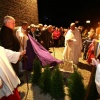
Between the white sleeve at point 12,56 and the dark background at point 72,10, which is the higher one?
the dark background at point 72,10

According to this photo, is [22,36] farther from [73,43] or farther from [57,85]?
[57,85]

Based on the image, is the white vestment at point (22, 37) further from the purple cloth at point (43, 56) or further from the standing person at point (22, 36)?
the purple cloth at point (43, 56)

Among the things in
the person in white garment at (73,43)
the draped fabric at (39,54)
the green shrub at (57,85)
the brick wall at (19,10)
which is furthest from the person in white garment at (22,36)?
the green shrub at (57,85)

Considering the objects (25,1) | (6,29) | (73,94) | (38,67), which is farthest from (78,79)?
(25,1)

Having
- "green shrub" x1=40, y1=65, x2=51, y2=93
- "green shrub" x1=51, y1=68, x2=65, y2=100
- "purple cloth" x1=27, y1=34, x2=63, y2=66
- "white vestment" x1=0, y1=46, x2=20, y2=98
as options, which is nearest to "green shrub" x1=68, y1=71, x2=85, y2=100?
"green shrub" x1=51, y1=68, x2=65, y2=100

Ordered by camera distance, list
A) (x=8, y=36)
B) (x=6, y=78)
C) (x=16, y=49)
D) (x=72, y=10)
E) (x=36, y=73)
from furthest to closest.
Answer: (x=72, y=10) < (x=36, y=73) < (x=16, y=49) < (x=8, y=36) < (x=6, y=78)

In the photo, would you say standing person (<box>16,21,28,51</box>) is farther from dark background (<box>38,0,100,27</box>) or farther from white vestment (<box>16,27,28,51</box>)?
dark background (<box>38,0,100,27</box>)

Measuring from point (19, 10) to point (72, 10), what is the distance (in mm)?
23813

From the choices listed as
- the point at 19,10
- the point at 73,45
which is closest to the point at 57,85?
the point at 73,45

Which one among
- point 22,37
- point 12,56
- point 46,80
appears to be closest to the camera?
point 12,56

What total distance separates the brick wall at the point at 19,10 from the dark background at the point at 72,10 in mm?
19536

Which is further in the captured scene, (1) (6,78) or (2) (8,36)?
(2) (8,36)

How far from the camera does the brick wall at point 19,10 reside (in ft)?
30.8

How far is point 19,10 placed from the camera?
11.4 m
